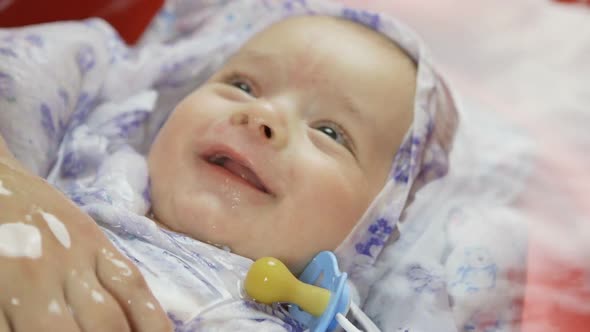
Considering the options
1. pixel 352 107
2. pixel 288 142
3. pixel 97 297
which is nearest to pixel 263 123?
pixel 288 142

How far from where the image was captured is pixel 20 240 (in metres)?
0.60

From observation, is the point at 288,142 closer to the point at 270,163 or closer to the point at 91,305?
the point at 270,163

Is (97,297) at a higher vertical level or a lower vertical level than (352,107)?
lower

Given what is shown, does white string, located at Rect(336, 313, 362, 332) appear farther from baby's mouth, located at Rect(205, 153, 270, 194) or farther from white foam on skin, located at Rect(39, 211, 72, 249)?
white foam on skin, located at Rect(39, 211, 72, 249)

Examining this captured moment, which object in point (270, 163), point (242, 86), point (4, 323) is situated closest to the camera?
point (4, 323)

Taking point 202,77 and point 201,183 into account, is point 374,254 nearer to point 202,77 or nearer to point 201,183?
point 201,183

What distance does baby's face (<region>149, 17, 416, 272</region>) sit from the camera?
0.92 metres

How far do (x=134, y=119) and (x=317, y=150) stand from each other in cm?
35

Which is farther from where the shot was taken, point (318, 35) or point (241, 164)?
point (318, 35)

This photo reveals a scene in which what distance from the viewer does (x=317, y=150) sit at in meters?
0.97

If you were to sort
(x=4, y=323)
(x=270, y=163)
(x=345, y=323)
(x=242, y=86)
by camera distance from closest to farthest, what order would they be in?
(x=4, y=323) → (x=345, y=323) → (x=270, y=163) → (x=242, y=86)

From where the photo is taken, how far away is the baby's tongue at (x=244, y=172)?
0.93 m

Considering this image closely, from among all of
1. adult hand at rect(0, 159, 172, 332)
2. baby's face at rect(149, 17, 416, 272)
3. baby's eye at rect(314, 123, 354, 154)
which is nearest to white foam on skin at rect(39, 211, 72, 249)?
adult hand at rect(0, 159, 172, 332)

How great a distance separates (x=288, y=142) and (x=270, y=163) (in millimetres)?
48
